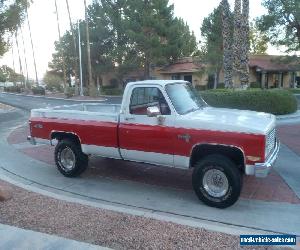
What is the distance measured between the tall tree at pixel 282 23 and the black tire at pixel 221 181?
107 feet

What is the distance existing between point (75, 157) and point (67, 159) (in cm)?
36

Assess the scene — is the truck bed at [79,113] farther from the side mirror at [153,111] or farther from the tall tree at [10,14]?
the tall tree at [10,14]

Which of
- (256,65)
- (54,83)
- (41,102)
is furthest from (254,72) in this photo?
(54,83)

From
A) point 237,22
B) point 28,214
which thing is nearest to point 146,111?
point 28,214

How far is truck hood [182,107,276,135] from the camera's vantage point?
5891mm

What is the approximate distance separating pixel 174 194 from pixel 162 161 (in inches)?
26.5

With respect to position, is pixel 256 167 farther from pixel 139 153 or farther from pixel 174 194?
pixel 139 153

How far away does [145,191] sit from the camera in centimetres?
710

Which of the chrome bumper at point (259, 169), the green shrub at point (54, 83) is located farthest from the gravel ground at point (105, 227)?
the green shrub at point (54, 83)

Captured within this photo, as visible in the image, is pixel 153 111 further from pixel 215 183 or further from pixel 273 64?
pixel 273 64

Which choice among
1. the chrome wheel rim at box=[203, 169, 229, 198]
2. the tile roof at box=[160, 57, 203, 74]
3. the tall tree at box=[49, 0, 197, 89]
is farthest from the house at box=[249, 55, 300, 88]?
the chrome wheel rim at box=[203, 169, 229, 198]

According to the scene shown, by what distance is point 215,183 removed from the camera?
6234 mm

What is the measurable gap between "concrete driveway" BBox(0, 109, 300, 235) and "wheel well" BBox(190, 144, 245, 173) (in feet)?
2.29

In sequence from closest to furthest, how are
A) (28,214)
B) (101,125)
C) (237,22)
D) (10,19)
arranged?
(28,214), (101,125), (237,22), (10,19)
